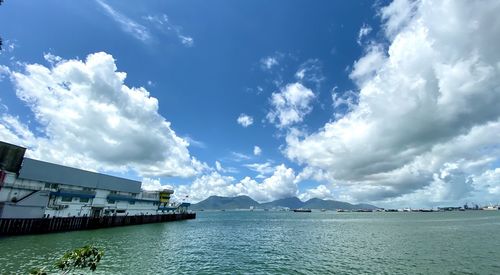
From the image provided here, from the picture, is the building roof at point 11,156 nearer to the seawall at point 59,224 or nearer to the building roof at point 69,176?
the building roof at point 69,176

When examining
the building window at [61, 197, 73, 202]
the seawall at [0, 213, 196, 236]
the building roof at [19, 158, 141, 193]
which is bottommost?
the seawall at [0, 213, 196, 236]

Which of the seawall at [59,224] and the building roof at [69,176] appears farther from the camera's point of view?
the building roof at [69,176]

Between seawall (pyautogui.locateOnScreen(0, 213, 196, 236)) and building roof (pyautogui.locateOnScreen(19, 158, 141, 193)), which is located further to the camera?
building roof (pyautogui.locateOnScreen(19, 158, 141, 193))

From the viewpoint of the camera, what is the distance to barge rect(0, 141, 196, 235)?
5431cm

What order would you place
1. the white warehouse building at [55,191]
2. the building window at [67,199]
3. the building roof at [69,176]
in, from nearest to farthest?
the white warehouse building at [55,191] < the building roof at [69,176] < the building window at [67,199]

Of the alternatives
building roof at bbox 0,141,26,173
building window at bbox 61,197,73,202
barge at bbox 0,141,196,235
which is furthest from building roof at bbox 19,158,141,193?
building window at bbox 61,197,73,202

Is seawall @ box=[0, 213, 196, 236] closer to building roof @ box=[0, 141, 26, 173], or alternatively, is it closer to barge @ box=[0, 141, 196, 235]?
barge @ box=[0, 141, 196, 235]

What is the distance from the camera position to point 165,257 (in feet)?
124

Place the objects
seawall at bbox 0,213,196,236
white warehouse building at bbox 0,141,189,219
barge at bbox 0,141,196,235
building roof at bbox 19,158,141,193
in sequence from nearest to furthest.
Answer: seawall at bbox 0,213,196,236
barge at bbox 0,141,196,235
white warehouse building at bbox 0,141,189,219
building roof at bbox 19,158,141,193

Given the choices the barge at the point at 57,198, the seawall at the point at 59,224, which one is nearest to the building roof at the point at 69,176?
the barge at the point at 57,198

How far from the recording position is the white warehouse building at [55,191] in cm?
5500

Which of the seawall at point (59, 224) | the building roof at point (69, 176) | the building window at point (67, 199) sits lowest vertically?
the seawall at point (59, 224)

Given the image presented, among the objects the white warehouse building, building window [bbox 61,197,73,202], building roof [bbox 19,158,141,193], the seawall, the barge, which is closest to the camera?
the seawall

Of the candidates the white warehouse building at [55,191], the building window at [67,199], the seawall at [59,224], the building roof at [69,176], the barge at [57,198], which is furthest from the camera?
the building window at [67,199]
